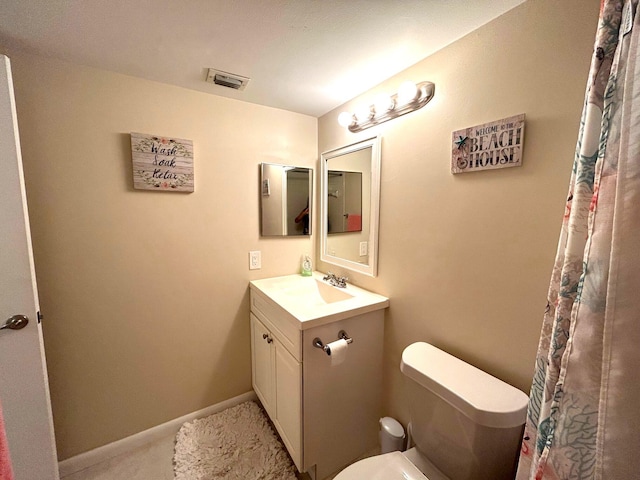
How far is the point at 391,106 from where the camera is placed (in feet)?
4.27

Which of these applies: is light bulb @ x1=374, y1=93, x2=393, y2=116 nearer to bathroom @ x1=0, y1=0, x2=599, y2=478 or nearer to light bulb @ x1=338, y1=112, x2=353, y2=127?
bathroom @ x1=0, y1=0, x2=599, y2=478

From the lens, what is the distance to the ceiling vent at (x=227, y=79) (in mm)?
1318

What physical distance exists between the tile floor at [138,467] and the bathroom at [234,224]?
Result: 0.40ft

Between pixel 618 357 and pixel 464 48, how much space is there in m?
1.18

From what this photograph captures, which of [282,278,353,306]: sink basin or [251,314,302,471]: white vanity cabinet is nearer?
[251,314,302,471]: white vanity cabinet

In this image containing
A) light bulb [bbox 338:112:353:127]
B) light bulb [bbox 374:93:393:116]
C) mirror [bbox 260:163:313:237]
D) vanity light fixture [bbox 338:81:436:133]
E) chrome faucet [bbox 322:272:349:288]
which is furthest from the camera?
mirror [bbox 260:163:313:237]

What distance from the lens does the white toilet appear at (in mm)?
824

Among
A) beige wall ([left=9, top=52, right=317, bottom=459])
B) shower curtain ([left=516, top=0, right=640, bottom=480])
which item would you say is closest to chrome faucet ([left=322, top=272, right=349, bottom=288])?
beige wall ([left=9, top=52, right=317, bottom=459])

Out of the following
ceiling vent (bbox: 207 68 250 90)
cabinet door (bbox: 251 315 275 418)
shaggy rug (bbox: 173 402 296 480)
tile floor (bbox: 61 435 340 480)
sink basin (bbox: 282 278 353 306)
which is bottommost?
tile floor (bbox: 61 435 340 480)

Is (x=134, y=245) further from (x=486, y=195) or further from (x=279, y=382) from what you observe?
(x=486, y=195)

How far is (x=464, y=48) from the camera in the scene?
1.04 meters

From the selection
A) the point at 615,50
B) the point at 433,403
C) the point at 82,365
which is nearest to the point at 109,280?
the point at 82,365

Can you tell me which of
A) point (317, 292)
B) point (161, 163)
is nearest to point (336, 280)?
point (317, 292)

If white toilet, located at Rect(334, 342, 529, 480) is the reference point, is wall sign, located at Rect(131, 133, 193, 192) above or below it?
above
